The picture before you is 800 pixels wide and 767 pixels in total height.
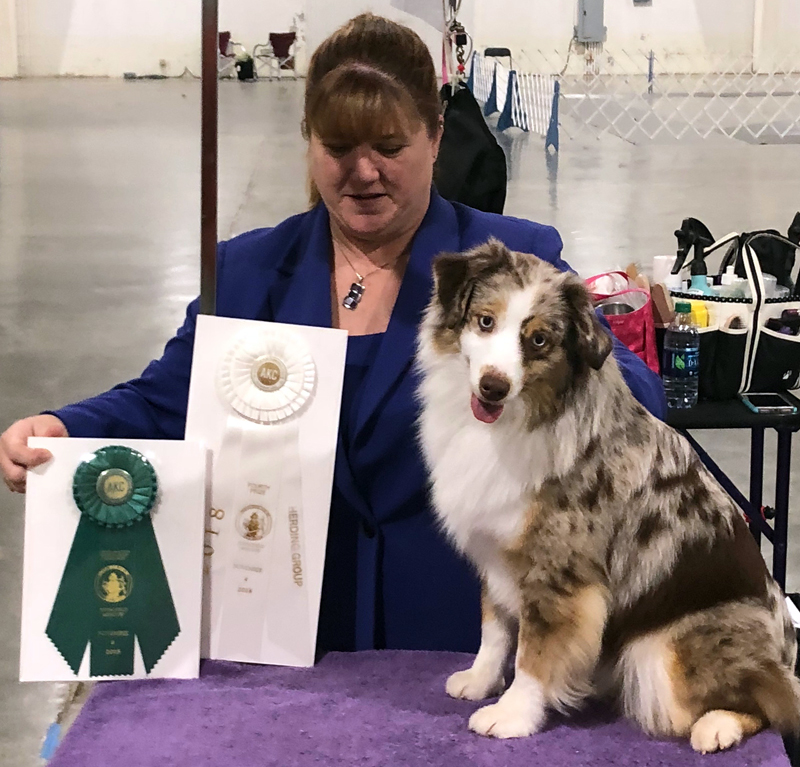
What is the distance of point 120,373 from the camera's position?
544cm

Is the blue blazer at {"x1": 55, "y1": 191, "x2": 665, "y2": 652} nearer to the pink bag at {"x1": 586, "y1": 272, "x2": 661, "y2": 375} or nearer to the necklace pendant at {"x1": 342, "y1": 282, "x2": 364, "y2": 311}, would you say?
the necklace pendant at {"x1": 342, "y1": 282, "x2": 364, "y2": 311}

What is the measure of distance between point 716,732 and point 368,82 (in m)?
1.22

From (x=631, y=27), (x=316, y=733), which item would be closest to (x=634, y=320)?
(x=316, y=733)

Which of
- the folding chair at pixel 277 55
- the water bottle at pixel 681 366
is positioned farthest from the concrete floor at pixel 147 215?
the folding chair at pixel 277 55

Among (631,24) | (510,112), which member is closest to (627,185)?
(510,112)

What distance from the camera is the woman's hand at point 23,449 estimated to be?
1.59 m

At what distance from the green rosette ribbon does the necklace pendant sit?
1.73 ft

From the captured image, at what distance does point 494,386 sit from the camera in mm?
1399

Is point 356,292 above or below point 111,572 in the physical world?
above

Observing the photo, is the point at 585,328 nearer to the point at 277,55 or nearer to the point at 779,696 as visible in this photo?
the point at 779,696

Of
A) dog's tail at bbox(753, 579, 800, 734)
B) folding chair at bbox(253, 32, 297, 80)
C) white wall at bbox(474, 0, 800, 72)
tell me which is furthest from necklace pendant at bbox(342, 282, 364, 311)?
folding chair at bbox(253, 32, 297, 80)

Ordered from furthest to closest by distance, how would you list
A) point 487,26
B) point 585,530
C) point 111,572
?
point 487,26
point 111,572
point 585,530

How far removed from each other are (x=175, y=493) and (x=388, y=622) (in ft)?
1.91

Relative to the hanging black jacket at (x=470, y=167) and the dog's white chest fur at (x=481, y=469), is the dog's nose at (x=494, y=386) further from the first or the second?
the hanging black jacket at (x=470, y=167)
